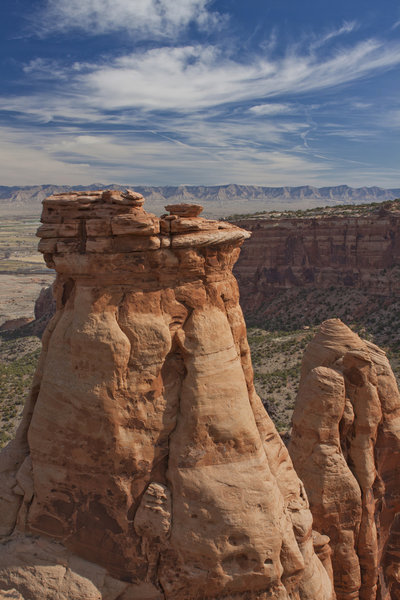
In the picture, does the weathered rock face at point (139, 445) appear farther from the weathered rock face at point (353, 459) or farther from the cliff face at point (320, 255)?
the cliff face at point (320, 255)

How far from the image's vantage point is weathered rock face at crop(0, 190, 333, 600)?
9555 mm

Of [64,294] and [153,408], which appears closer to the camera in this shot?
[153,408]

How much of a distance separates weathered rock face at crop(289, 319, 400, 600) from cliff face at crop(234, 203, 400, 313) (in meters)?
54.3

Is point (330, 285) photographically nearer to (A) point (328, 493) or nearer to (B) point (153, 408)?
(A) point (328, 493)

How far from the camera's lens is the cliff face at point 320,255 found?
69.9m

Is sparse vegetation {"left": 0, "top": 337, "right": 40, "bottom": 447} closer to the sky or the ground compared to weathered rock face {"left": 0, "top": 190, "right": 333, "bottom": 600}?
closer to the ground

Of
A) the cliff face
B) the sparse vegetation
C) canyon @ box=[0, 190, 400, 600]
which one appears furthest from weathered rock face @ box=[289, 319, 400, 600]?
the cliff face

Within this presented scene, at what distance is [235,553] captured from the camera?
950 cm

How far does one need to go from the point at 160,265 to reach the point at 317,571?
767cm

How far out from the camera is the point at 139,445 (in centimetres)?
988

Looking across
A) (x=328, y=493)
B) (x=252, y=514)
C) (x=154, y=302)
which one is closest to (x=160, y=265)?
(x=154, y=302)

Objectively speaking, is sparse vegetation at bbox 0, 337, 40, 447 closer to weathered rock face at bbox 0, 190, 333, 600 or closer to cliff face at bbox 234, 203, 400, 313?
weathered rock face at bbox 0, 190, 333, 600

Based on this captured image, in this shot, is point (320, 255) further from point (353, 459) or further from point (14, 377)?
point (353, 459)

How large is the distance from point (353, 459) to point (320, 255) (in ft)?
212
